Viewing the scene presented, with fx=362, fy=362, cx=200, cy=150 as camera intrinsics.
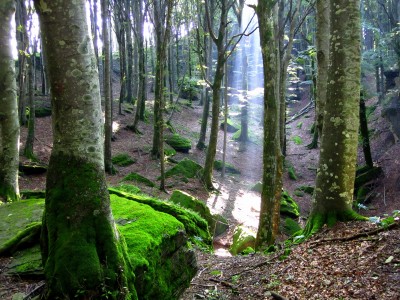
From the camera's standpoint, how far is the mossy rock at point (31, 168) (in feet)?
43.8

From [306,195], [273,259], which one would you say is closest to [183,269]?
[273,259]

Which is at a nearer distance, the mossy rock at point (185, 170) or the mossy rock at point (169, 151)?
the mossy rock at point (185, 170)

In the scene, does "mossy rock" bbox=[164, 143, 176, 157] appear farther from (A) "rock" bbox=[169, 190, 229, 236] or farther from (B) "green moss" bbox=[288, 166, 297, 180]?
(A) "rock" bbox=[169, 190, 229, 236]

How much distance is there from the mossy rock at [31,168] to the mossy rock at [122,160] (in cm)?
358

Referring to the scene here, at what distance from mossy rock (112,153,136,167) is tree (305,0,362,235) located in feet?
39.8

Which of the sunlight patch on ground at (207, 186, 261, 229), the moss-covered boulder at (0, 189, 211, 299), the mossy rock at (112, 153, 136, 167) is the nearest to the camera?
the moss-covered boulder at (0, 189, 211, 299)

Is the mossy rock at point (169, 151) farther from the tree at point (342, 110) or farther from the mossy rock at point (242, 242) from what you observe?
the tree at point (342, 110)

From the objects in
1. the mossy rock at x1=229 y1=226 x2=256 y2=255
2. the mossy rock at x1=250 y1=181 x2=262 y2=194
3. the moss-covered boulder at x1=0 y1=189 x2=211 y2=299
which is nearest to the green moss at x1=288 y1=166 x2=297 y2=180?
the mossy rock at x1=250 y1=181 x2=262 y2=194

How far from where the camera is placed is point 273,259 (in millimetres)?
5742

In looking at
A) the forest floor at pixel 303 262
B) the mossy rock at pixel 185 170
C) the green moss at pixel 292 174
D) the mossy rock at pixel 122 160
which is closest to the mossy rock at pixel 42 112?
the forest floor at pixel 303 262

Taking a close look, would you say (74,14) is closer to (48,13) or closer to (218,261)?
(48,13)

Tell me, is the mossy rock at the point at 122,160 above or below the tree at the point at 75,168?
below

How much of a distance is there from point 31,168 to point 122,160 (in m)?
4.46

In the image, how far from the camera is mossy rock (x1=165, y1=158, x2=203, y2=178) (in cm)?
1616
